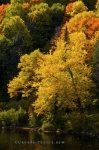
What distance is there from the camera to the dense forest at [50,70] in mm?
84062

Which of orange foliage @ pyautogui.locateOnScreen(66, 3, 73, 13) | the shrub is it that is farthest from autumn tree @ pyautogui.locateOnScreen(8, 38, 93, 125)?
orange foliage @ pyautogui.locateOnScreen(66, 3, 73, 13)

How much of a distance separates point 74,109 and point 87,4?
53448mm

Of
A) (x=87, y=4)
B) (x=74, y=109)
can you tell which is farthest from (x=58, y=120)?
(x=87, y=4)

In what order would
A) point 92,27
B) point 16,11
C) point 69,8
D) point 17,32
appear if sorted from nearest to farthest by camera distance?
point 92,27, point 17,32, point 69,8, point 16,11

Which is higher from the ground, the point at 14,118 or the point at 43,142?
the point at 14,118

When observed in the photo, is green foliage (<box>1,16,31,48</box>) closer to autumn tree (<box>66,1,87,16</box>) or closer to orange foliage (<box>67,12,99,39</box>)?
autumn tree (<box>66,1,87,16</box>)

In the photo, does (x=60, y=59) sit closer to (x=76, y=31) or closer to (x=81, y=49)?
(x=81, y=49)

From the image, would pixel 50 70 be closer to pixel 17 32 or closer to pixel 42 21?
pixel 17 32

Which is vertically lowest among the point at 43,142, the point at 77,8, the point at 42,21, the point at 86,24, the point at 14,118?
the point at 43,142

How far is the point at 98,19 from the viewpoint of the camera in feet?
348

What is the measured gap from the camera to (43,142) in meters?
69.1

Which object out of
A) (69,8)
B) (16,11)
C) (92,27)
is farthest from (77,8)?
(92,27)

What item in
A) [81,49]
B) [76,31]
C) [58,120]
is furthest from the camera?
[76,31]

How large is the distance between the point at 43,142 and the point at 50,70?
1782cm
